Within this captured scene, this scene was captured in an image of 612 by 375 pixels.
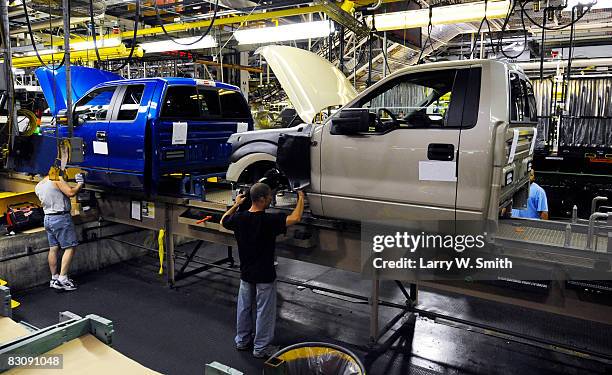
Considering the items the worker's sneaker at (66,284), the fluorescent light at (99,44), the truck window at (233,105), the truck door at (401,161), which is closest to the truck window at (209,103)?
the truck window at (233,105)

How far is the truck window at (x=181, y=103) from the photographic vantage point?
18.7 feet

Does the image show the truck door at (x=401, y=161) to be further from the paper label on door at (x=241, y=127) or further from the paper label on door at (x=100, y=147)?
the paper label on door at (x=100, y=147)

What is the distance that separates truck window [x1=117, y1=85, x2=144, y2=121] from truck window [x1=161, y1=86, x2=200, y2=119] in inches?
16.6

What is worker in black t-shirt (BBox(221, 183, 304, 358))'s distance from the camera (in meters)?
4.14

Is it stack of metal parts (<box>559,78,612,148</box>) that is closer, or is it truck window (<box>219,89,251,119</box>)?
truck window (<box>219,89,251,119</box>)

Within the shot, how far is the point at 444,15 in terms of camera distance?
5320 millimetres

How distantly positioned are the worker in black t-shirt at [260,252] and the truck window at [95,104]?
311 centimetres

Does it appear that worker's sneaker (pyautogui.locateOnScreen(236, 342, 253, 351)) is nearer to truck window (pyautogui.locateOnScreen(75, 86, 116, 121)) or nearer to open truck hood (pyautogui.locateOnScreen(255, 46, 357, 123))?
open truck hood (pyautogui.locateOnScreen(255, 46, 357, 123))

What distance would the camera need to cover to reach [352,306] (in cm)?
571

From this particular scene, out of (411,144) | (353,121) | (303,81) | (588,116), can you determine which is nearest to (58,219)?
(303,81)

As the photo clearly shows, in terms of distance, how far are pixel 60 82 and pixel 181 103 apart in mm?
2650

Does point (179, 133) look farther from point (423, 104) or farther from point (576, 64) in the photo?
point (576, 64)

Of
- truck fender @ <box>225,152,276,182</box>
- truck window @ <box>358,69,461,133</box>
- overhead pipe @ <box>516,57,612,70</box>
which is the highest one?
overhead pipe @ <box>516,57,612,70</box>

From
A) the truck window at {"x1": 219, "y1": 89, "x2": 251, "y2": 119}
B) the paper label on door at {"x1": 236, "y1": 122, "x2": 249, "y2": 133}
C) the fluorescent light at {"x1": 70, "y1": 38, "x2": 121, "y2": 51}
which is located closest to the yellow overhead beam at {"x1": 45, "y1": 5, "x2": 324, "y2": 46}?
the fluorescent light at {"x1": 70, "y1": 38, "x2": 121, "y2": 51}
